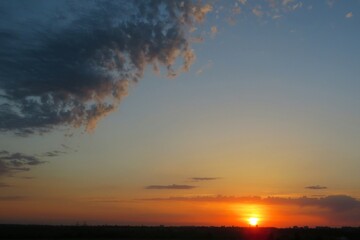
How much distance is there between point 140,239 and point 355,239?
27.7 m

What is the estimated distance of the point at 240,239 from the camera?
56.8m

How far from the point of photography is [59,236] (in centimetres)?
6519

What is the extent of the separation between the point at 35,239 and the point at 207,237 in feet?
76.6

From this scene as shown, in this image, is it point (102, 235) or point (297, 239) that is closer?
point (297, 239)

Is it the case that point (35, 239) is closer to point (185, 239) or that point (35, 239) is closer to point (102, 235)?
point (102, 235)

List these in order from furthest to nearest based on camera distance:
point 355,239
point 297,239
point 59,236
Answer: point 59,236 → point 355,239 → point 297,239

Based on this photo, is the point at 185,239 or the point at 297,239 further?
the point at 185,239

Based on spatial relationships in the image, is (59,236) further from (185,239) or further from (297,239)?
(297,239)

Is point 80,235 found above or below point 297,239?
above

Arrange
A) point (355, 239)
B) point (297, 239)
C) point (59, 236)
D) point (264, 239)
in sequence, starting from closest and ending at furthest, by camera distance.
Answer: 1. point (297, 239)
2. point (264, 239)
3. point (355, 239)
4. point (59, 236)

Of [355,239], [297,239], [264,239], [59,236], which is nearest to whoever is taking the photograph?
[297,239]

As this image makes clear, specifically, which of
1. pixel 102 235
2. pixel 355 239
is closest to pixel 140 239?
pixel 102 235

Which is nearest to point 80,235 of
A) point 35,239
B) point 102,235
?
point 102,235

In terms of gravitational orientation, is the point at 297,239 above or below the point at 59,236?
below
